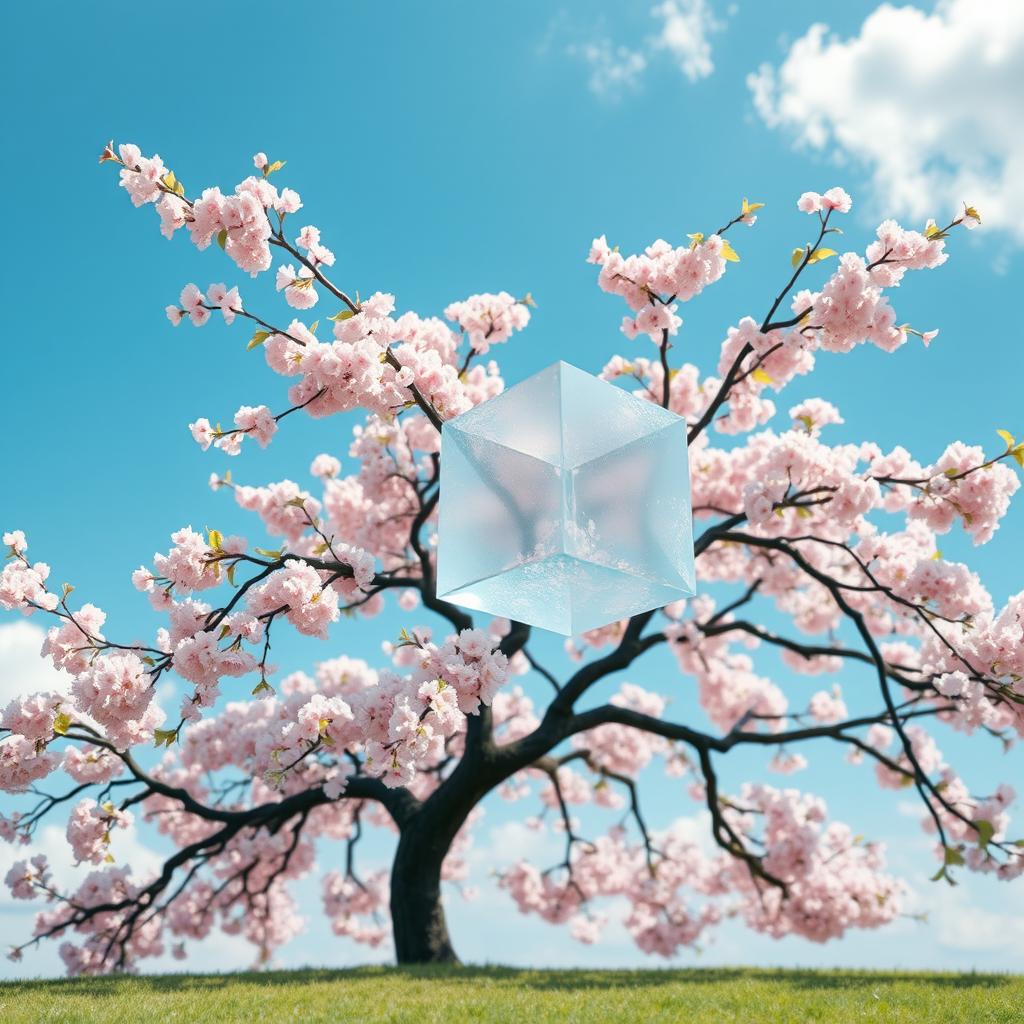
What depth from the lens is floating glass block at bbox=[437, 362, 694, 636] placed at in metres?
4.66

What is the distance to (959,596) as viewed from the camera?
7875mm

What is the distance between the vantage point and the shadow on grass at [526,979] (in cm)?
759

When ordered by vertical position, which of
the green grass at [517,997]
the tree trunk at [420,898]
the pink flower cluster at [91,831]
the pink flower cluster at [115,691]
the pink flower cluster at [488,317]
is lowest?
the green grass at [517,997]

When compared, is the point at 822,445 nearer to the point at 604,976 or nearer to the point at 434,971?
the point at 604,976

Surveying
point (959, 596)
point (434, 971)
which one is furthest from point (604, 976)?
point (959, 596)

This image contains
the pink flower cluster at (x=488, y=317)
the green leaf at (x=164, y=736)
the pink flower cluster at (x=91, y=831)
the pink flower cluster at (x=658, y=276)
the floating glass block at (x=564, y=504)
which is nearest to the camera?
the floating glass block at (x=564, y=504)

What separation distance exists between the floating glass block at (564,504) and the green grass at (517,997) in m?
2.75

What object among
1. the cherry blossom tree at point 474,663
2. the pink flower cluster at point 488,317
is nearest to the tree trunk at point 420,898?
the cherry blossom tree at point 474,663

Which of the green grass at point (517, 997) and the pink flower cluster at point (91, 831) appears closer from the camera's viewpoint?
the green grass at point (517, 997)

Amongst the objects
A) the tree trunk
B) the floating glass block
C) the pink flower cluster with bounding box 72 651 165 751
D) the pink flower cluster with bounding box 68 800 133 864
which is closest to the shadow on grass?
the tree trunk

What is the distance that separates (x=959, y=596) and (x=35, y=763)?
723 cm

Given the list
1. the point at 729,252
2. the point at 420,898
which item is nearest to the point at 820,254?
the point at 729,252

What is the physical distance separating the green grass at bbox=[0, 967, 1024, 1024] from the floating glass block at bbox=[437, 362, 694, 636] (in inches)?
108

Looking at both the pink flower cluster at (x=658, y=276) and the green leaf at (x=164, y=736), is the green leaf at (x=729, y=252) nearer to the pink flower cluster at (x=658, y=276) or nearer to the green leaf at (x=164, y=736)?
the pink flower cluster at (x=658, y=276)
